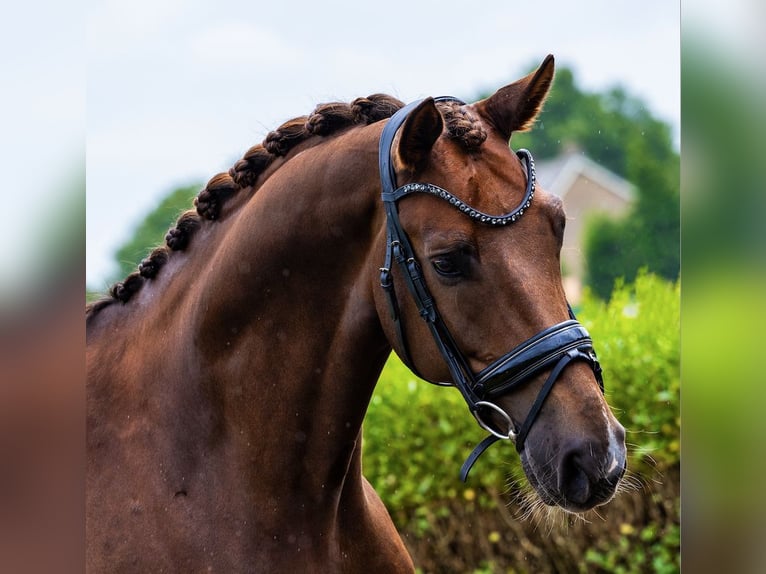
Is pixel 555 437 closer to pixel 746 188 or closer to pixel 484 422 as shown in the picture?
pixel 484 422

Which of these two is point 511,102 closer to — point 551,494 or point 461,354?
→ point 461,354

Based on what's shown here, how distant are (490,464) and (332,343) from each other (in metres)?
3.66

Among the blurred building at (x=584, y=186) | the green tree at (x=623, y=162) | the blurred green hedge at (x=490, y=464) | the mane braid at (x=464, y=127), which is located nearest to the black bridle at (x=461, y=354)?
the mane braid at (x=464, y=127)

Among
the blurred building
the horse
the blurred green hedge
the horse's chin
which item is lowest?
the blurred building

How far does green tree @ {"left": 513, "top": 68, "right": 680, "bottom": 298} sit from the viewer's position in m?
44.4

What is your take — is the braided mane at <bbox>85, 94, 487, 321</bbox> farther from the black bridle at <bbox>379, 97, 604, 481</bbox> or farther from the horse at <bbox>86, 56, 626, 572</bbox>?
the black bridle at <bbox>379, 97, 604, 481</bbox>

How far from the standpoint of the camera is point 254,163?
9.85ft

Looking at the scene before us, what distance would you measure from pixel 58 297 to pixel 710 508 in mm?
985

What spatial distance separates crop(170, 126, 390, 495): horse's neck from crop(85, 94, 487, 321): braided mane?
17 cm

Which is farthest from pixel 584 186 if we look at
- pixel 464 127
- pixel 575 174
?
pixel 464 127

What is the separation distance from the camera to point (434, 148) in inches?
102

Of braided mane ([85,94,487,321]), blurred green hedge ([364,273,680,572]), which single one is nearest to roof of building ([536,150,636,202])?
blurred green hedge ([364,273,680,572])

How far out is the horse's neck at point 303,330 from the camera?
265cm

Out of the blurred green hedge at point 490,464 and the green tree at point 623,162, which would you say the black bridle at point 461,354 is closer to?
the blurred green hedge at point 490,464
